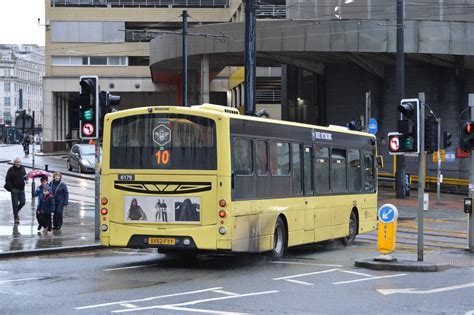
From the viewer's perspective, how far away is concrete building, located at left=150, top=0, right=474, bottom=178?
40.3 meters

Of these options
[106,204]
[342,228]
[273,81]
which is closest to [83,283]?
[106,204]

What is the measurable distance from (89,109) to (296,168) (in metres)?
5.18

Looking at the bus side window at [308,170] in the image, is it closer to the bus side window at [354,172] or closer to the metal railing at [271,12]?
the bus side window at [354,172]

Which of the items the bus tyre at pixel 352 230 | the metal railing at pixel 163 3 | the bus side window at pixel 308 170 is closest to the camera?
the bus side window at pixel 308 170

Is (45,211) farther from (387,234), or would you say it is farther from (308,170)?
(387,234)

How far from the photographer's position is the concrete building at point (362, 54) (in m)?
→ 40.3

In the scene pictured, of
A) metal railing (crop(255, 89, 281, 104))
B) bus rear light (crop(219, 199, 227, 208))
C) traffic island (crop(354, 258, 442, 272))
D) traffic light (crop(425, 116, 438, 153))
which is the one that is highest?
metal railing (crop(255, 89, 281, 104))

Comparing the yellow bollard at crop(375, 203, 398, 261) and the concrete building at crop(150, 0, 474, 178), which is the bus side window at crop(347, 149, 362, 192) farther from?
the concrete building at crop(150, 0, 474, 178)

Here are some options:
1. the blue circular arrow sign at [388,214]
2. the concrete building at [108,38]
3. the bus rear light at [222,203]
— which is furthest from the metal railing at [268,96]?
the bus rear light at [222,203]

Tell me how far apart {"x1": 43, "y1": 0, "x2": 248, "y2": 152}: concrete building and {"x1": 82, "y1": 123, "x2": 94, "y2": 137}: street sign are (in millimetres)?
56460

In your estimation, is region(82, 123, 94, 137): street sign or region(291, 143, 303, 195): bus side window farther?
region(82, 123, 94, 137): street sign

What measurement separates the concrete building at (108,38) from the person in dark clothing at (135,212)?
199 ft

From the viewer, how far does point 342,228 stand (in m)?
21.1

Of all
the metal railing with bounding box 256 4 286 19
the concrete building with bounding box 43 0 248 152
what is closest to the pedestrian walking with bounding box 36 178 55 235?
the metal railing with bounding box 256 4 286 19
